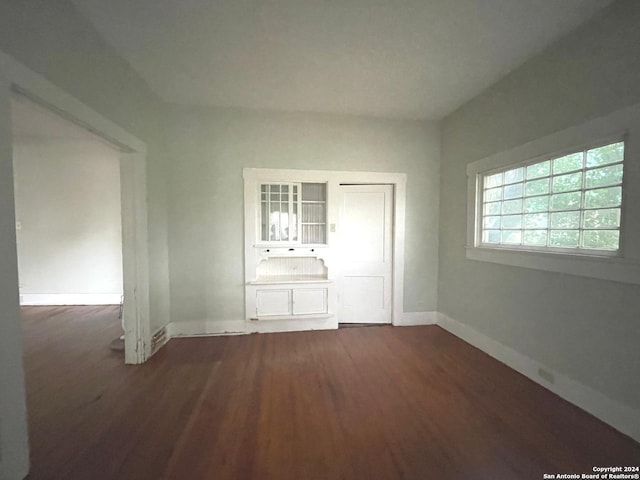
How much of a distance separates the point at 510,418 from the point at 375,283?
201 centimetres

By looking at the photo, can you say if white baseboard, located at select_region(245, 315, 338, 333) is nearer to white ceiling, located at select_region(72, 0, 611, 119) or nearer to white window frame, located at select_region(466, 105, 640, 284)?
white window frame, located at select_region(466, 105, 640, 284)

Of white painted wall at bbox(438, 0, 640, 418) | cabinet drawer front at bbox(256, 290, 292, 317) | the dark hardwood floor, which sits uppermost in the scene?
white painted wall at bbox(438, 0, 640, 418)

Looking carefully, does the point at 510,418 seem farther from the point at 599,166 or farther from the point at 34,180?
the point at 34,180

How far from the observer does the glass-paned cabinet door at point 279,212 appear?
3.32 metres

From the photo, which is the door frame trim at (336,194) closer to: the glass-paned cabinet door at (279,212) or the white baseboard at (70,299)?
the glass-paned cabinet door at (279,212)

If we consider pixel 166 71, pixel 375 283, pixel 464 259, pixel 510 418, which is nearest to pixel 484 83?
pixel 464 259

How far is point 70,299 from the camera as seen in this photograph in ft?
14.3

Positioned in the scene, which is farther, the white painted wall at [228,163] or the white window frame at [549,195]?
the white painted wall at [228,163]

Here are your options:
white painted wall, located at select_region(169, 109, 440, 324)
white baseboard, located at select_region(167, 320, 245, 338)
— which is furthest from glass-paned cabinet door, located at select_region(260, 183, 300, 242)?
white baseboard, located at select_region(167, 320, 245, 338)

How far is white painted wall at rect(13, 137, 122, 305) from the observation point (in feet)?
14.1

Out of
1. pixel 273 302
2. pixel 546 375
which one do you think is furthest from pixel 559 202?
pixel 273 302

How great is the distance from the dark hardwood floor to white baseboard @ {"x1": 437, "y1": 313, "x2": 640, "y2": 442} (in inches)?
2.9

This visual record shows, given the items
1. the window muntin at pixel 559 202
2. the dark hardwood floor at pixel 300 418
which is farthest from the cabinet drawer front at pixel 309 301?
the window muntin at pixel 559 202

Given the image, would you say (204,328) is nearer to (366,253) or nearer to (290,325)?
(290,325)
